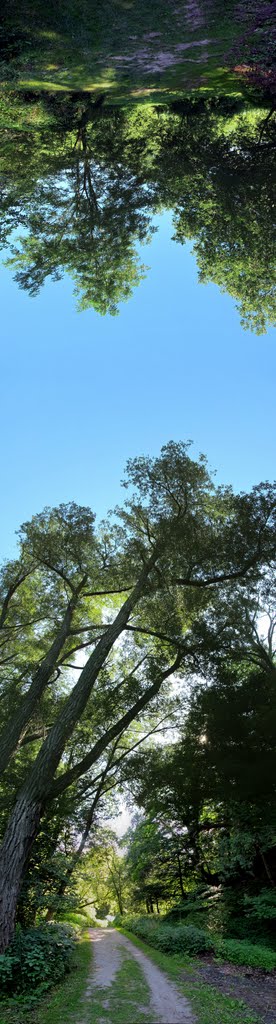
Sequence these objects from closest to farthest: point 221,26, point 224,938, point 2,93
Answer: point 2,93, point 221,26, point 224,938

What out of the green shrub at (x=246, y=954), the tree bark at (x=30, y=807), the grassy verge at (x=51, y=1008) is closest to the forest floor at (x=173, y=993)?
the grassy verge at (x=51, y=1008)

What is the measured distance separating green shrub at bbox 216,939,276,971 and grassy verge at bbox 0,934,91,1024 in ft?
13.8

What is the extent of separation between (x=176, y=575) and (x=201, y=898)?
421 inches

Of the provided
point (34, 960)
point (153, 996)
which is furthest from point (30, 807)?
point (153, 996)

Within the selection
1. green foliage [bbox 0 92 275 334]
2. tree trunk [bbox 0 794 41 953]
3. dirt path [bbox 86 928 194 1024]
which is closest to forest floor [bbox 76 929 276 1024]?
dirt path [bbox 86 928 194 1024]

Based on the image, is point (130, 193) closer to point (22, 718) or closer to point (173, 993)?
point (22, 718)

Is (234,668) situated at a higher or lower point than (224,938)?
higher

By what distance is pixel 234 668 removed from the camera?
52.5ft

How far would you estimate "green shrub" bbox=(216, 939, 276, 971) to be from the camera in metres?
9.95

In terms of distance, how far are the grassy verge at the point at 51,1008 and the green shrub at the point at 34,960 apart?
0.79ft

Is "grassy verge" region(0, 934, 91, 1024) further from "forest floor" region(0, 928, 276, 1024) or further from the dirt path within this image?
the dirt path

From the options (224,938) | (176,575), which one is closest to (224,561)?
(176,575)

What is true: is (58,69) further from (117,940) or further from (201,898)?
(117,940)

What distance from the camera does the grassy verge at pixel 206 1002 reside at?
19.3 ft
